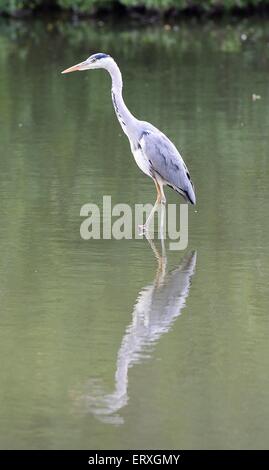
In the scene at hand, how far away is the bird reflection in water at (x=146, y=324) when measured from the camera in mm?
7004

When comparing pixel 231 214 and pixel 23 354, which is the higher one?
pixel 231 214

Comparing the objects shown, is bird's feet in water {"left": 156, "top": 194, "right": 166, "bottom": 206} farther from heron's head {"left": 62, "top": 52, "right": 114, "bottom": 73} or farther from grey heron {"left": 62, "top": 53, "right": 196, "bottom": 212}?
heron's head {"left": 62, "top": 52, "right": 114, "bottom": 73}

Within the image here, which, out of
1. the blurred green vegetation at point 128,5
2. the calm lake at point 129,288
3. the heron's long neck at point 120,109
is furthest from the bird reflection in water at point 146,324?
the blurred green vegetation at point 128,5

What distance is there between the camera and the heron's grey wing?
11.0 meters

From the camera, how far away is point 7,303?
29.0ft

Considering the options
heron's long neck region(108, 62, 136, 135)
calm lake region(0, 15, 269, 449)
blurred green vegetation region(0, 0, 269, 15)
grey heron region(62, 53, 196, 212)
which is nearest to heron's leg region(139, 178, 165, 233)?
grey heron region(62, 53, 196, 212)

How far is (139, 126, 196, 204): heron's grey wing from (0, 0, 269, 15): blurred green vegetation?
65.6ft

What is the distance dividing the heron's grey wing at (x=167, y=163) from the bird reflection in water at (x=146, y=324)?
0.73 m

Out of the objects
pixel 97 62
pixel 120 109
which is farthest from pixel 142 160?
pixel 97 62

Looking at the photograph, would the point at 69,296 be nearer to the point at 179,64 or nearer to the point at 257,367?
the point at 257,367

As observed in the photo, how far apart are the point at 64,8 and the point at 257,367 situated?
86.6ft

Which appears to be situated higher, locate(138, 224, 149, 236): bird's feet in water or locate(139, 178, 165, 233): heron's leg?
locate(139, 178, 165, 233): heron's leg

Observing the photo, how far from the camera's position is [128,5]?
3133 cm
